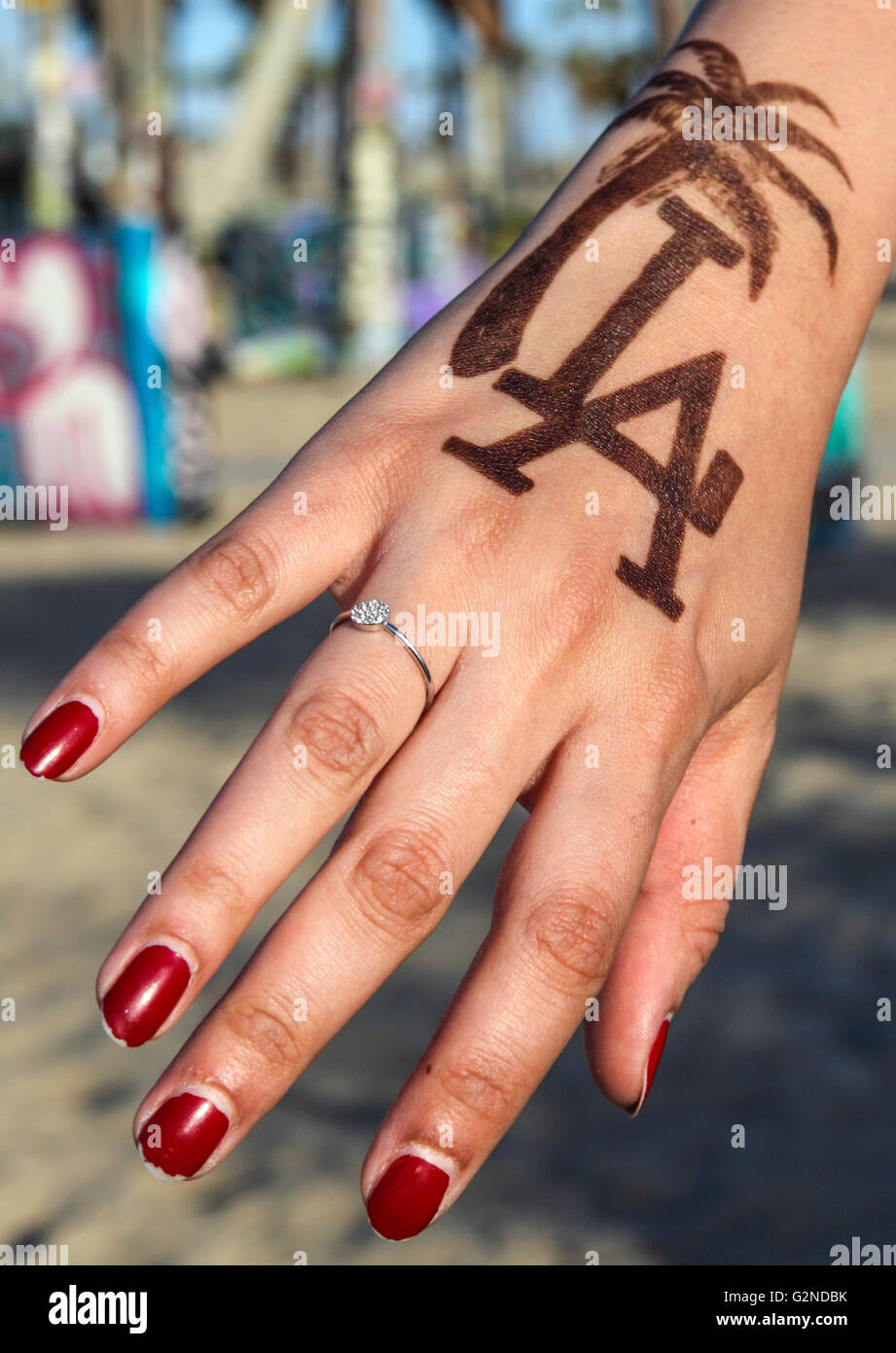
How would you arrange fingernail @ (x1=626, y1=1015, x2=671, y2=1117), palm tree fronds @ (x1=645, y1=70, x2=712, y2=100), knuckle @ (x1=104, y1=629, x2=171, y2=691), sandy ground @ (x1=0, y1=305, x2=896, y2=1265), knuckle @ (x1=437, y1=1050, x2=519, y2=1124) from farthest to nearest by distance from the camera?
sandy ground @ (x1=0, y1=305, x2=896, y2=1265), palm tree fronds @ (x1=645, y1=70, x2=712, y2=100), fingernail @ (x1=626, y1=1015, x2=671, y2=1117), knuckle @ (x1=104, y1=629, x2=171, y2=691), knuckle @ (x1=437, y1=1050, x2=519, y2=1124)

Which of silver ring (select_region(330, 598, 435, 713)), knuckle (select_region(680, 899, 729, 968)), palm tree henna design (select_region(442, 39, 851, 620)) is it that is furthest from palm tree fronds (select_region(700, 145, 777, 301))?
knuckle (select_region(680, 899, 729, 968))

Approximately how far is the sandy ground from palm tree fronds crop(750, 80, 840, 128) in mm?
1573

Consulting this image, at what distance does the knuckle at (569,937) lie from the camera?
1.05 m

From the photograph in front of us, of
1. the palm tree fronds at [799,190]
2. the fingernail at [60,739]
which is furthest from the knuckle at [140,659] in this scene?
the palm tree fronds at [799,190]

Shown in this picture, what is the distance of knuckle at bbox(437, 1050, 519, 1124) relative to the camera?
1008 mm

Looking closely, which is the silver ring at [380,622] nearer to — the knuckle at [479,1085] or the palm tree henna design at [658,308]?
the palm tree henna design at [658,308]

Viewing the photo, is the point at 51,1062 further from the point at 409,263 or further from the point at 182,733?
the point at 409,263

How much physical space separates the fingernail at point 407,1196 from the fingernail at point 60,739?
17.6 inches

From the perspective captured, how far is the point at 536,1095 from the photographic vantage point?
243cm

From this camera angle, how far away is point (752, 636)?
1219 mm

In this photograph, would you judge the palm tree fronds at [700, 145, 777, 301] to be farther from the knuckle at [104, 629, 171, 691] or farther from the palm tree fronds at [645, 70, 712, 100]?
the knuckle at [104, 629, 171, 691]

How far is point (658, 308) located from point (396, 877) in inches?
23.7

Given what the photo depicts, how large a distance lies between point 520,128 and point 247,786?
1379 inches

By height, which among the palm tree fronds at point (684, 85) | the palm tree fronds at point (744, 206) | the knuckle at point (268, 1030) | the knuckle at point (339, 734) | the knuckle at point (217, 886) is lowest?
the knuckle at point (268, 1030)
